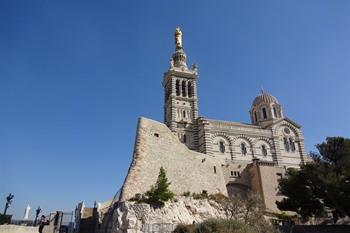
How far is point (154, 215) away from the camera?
1994 cm

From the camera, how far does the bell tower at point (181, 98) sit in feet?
127

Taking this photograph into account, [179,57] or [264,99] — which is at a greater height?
[179,57]

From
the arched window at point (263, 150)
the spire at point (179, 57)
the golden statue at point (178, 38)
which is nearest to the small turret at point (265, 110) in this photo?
the arched window at point (263, 150)

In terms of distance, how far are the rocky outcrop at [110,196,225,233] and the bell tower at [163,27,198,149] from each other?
15239 millimetres

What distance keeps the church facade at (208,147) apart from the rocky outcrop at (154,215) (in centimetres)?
130

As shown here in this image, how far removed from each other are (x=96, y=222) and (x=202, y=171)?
1093 centimetres

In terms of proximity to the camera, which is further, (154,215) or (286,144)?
(286,144)

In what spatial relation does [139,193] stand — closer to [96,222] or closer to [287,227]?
[96,222]

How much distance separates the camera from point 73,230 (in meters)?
19.5

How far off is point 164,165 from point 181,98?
62.1 feet

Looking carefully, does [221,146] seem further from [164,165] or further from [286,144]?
[164,165]

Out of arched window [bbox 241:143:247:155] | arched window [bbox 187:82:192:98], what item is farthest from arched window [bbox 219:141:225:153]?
arched window [bbox 187:82:192:98]

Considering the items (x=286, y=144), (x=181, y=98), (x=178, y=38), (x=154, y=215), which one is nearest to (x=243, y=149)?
(x=286, y=144)

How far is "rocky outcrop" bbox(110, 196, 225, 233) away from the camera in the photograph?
1855cm
